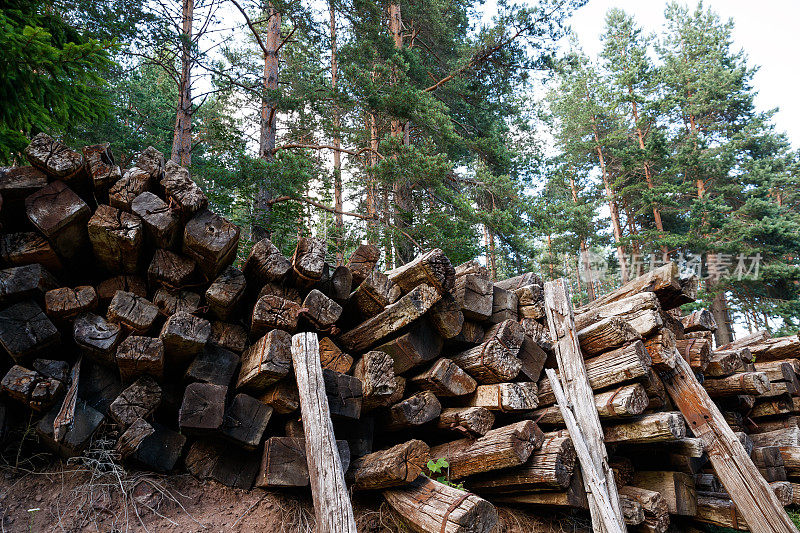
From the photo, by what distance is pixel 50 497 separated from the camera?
2.91m

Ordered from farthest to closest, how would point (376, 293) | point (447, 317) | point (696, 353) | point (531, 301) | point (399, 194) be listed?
1. point (399, 194)
2. point (696, 353)
3. point (531, 301)
4. point (447, 317)
5. point (376, 293)

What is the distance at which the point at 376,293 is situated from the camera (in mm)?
3809

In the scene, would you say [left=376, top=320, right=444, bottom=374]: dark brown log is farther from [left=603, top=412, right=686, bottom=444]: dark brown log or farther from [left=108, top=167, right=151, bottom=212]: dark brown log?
[left=108, top=167, right=151, bottom=212]: dark brown log

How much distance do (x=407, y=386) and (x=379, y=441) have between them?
609 millimetres

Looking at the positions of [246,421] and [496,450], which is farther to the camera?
[496,450]

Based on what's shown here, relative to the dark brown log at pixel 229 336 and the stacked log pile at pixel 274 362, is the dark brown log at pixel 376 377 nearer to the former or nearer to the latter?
the stacked log pile at pixel 274 362

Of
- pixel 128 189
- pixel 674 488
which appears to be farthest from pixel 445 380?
pixel 128 189

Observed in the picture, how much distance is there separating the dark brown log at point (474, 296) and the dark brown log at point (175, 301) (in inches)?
89.8

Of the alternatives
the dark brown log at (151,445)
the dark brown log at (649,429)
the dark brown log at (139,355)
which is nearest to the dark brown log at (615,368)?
the dark brown log at (649,429)

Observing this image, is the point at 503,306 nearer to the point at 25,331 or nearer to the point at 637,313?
the point at 637,313

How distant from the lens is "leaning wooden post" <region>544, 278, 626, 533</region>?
3417 millimetres

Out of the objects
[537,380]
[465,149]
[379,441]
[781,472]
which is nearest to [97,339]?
[379,441]

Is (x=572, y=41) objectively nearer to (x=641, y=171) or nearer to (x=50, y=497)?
(x=641, y=171)

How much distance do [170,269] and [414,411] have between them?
232 cm
